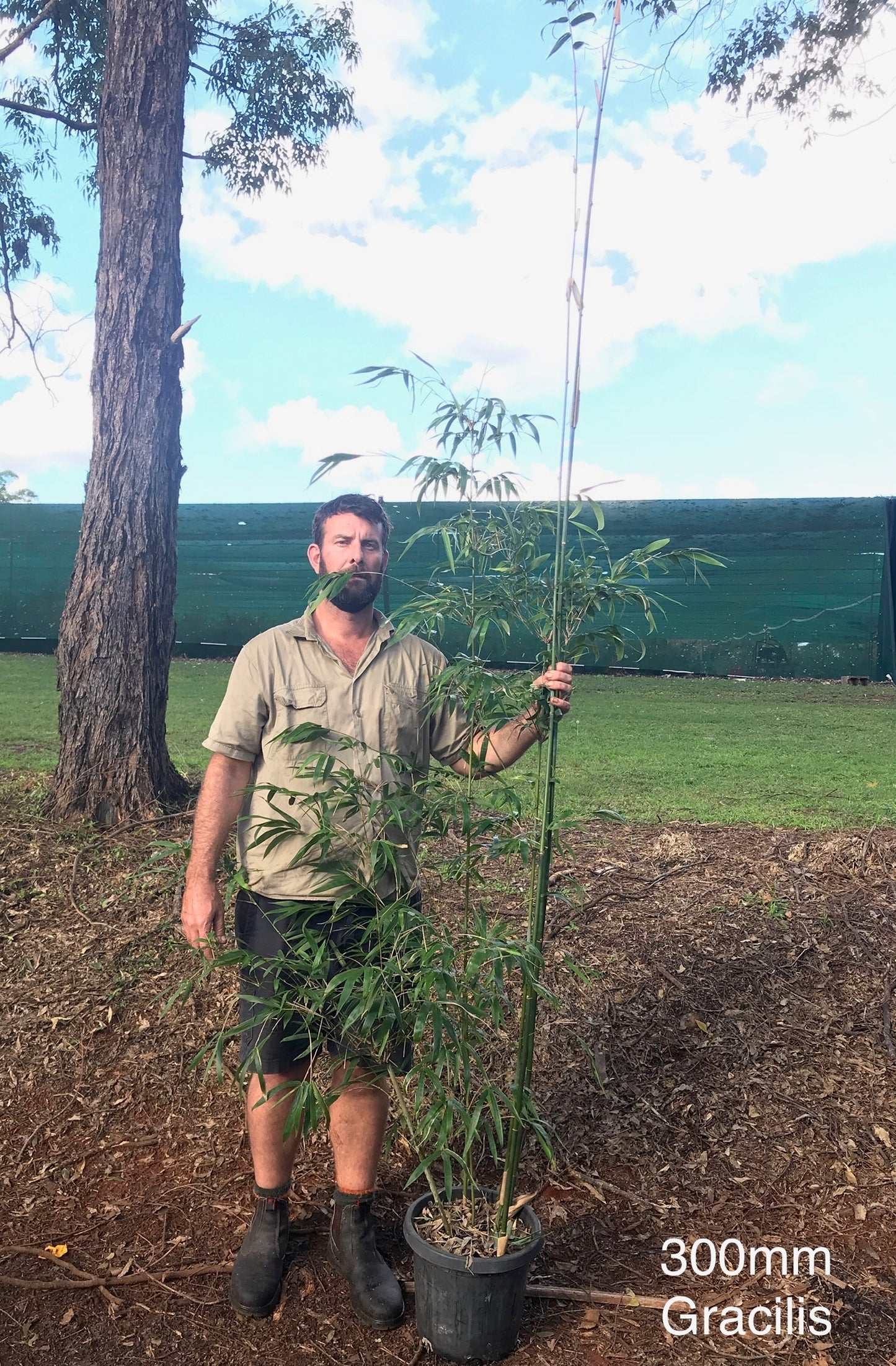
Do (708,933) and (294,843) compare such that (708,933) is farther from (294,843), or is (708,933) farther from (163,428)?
(163,428)

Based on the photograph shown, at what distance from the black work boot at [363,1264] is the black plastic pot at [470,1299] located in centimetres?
13

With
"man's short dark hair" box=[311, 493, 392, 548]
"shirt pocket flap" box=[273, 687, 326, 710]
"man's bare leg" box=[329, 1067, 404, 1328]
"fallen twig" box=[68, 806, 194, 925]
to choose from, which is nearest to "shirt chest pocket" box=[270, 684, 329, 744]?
"shirt pocket flap" box=[273, 687, 326, 710]

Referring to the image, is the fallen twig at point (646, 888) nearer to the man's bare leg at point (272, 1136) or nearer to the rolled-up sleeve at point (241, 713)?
the man's bare leg at point (272, 1136)

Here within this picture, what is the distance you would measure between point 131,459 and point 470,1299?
3.71 meters

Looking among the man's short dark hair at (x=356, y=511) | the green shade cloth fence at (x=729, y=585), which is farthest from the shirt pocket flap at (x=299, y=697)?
the green shade cloth fence at (x=729, y=585)

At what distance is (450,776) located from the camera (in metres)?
2.28

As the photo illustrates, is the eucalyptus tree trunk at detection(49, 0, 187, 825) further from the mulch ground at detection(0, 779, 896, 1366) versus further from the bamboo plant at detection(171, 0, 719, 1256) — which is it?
the bamboo plant at detection(171, 0, 719, 1256)

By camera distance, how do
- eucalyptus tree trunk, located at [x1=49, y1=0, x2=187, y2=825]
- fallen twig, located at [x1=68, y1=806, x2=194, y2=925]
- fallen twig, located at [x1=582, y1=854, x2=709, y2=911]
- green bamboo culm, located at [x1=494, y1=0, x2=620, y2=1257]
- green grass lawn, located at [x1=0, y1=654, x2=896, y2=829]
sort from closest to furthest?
green bamboo culm, located at [x1=494, y1=0, x2=620, y2=1257] → fallen twig, located at [x1=582, y1=854, x2=709, y2=911] → fallen twig, located at [x1=68, y1=806, x2=194, y2=925] → eucalyptus tree trunk, located at [x1=49, y1=0, x2=187, y2=825] → green grass lawn, located at [x1=0, y1=654, x2=896, y2=829]

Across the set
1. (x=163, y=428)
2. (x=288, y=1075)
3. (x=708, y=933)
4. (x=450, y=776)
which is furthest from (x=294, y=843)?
(x=163, y=428)

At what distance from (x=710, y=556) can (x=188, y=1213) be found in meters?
2.14

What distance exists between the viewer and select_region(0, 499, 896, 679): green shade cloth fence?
1259 cm

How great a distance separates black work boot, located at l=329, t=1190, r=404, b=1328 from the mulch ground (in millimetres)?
50

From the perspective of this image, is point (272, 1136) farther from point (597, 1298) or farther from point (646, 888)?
point (646, 888)

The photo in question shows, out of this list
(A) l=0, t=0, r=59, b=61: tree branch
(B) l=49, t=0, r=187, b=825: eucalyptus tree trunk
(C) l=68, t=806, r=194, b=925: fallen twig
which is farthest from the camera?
(A) l=0, t=0, r=59, b=61: tree branch
